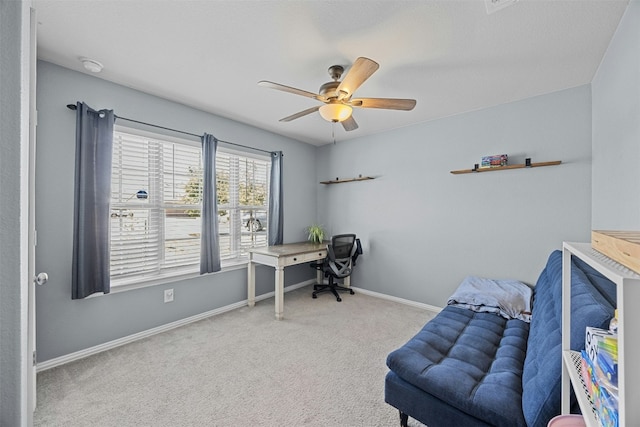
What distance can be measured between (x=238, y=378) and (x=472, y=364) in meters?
1.64

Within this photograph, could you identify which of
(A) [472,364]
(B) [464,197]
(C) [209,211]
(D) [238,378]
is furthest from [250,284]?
(B) [464,197]

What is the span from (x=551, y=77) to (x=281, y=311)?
11.5 ft

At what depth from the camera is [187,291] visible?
305cm

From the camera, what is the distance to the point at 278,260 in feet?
10.5

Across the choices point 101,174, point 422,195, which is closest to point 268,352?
point 101,174

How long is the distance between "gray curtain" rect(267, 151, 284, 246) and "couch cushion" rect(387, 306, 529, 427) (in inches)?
98.0

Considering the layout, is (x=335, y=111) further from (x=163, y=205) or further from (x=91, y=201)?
(x=91, y=201)

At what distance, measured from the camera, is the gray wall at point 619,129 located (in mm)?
1462

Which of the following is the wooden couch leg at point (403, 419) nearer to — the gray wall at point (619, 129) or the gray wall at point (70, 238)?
the gray wall at point (619, 129)

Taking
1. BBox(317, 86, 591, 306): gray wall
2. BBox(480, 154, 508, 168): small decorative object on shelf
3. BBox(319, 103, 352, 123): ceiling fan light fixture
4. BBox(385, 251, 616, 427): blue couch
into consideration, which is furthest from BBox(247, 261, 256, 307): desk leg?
BBox(480, 154, 508, 168): small decorative object on shelf

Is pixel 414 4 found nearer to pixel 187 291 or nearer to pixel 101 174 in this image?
pixel 101 174
